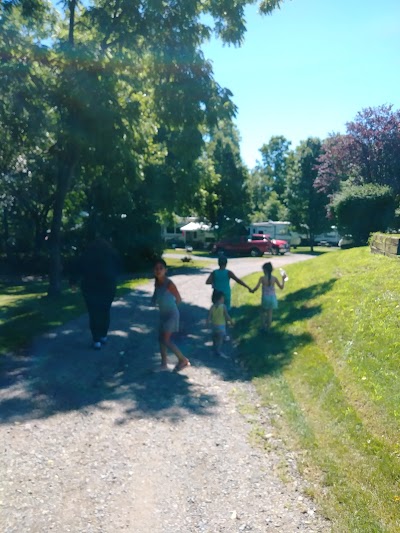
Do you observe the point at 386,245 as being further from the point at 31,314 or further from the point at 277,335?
the point at 31,314

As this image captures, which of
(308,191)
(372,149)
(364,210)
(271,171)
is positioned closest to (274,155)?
(271,171)

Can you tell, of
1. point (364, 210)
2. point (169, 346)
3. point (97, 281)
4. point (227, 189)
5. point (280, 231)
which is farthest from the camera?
point (280, 231)

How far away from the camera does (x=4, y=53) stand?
1480cm

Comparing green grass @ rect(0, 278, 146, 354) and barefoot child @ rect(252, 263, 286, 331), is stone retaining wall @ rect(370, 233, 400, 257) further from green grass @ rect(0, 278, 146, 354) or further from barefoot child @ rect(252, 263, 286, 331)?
green grass @ rect(0, 278, 146, 354)

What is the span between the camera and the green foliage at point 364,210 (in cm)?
2095

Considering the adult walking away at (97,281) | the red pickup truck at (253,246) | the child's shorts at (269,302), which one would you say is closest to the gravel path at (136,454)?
the adult walking away at (97,281)

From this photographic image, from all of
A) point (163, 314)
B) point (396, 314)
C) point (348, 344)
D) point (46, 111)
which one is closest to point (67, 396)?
point (163, 314)

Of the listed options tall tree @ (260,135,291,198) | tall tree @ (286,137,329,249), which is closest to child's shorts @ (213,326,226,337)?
tall tree @ (286,137,329,249)

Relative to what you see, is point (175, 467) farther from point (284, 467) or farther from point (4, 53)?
point (4, 53)

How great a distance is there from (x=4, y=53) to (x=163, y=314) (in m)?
9.52

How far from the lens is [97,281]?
9984 mm

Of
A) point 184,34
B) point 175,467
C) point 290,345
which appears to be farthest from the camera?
point 184,34

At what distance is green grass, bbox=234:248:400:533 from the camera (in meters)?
4.66

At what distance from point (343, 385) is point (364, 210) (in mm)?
15205
